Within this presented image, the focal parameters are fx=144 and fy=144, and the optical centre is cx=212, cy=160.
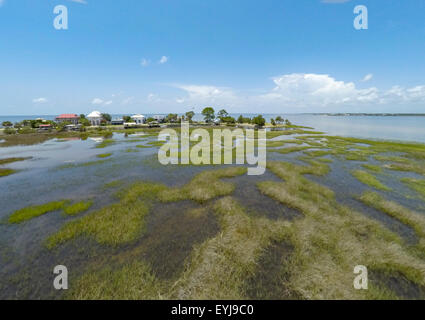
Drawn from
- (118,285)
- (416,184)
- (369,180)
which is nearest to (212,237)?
(118,285)

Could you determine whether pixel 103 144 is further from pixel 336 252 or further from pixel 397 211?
pixel 397 211

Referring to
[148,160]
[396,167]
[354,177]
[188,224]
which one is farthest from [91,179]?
[396,167]

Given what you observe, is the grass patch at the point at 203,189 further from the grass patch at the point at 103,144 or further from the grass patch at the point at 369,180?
the grass patch at the point at 103,144

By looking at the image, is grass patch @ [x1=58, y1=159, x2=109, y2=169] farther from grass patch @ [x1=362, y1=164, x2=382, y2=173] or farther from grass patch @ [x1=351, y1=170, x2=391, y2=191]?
grass patch @ [x1=362, y1=164, x2=382, y2=173]

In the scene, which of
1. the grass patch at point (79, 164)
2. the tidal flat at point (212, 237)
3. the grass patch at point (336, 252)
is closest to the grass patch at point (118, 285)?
the tidal flat at point (212, 237)

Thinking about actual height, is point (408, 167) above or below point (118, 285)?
above
